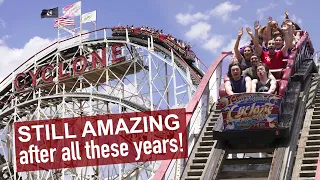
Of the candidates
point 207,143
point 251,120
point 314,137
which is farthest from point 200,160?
point 314,137

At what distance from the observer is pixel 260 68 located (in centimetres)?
723

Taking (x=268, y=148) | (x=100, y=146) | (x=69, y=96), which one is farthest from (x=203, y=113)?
(x=69, y=96)

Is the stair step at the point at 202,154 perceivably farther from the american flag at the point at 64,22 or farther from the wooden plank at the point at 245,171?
the american flag at the point at 64,22

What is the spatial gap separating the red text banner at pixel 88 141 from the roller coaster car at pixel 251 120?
7.84 metres

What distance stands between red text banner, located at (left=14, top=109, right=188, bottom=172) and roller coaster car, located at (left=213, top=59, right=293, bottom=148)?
784cm

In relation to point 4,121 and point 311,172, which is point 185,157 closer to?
point 311,172

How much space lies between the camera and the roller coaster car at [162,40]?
69.3 feet

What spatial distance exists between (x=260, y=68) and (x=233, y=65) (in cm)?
35

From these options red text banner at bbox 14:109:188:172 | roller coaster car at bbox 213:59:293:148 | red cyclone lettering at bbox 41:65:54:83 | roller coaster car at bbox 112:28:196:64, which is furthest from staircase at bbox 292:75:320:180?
red cyclone lettering at bbox 41:65:54:83

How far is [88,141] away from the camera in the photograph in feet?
60.8

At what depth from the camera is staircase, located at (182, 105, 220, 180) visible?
21.3 ft

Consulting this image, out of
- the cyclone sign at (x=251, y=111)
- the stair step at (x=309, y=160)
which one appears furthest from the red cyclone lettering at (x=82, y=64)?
the stair step at (x=309, y=160)

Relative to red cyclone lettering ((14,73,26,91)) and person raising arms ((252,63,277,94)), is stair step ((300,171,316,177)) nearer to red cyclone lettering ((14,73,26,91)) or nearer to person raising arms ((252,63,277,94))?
person raising arms ((252,63,277,94))

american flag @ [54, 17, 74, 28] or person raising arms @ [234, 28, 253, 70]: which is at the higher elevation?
american flag @ [54, 17, 74, 28]
